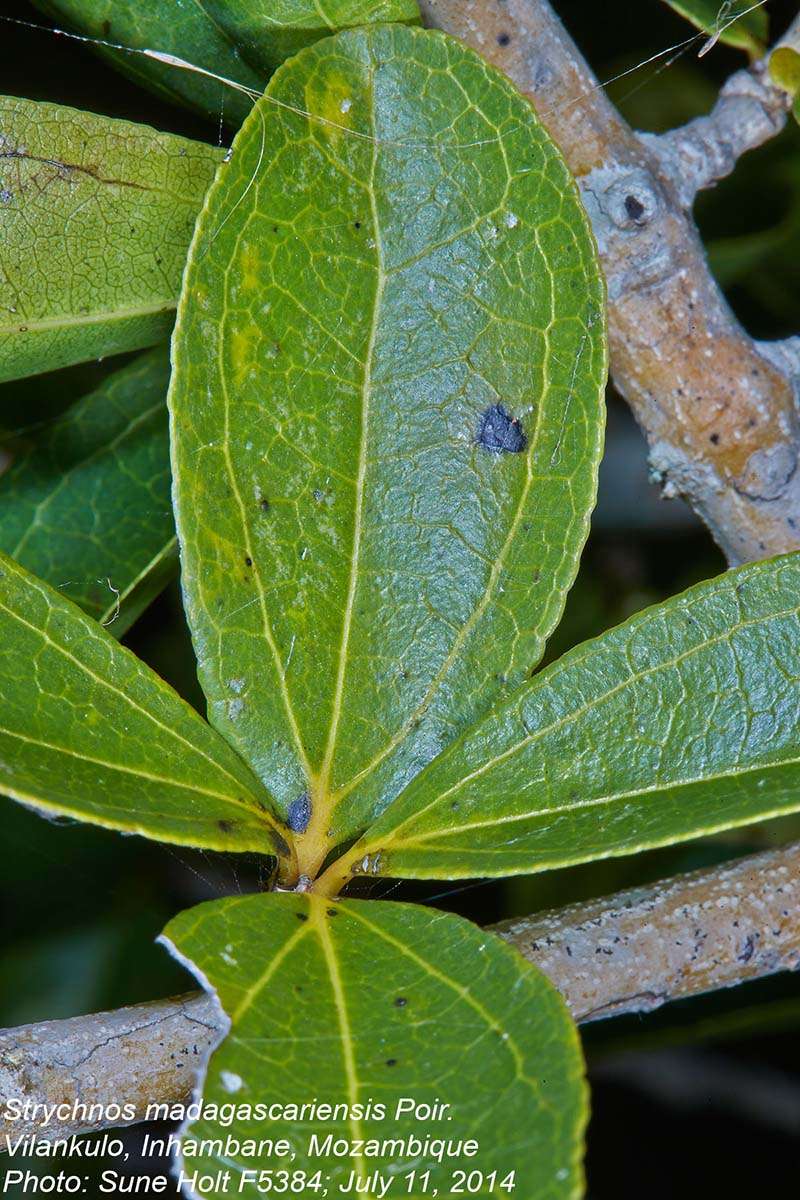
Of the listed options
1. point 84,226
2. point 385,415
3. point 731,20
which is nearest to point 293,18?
point 84,226

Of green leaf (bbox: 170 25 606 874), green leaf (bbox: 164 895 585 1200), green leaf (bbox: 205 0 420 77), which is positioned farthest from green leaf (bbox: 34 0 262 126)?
green leaf (bbox: 164 895 585 1200)

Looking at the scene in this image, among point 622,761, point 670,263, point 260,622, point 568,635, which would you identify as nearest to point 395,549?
point 260,622

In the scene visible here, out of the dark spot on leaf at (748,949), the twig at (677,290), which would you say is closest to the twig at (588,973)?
the dark spot on leaf at (748,949)

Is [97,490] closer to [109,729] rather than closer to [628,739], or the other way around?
[109,729]

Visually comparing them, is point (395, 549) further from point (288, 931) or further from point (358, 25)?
point (358, 25)

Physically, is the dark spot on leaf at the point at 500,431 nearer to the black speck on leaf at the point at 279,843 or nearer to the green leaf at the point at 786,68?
the black speck on leaf at the point at 279,843

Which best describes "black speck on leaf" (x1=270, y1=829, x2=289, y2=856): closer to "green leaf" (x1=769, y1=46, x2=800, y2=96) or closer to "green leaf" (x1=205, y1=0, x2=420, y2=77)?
"green leaf" (x1=205, y1=0, x2=420, y2=77)
